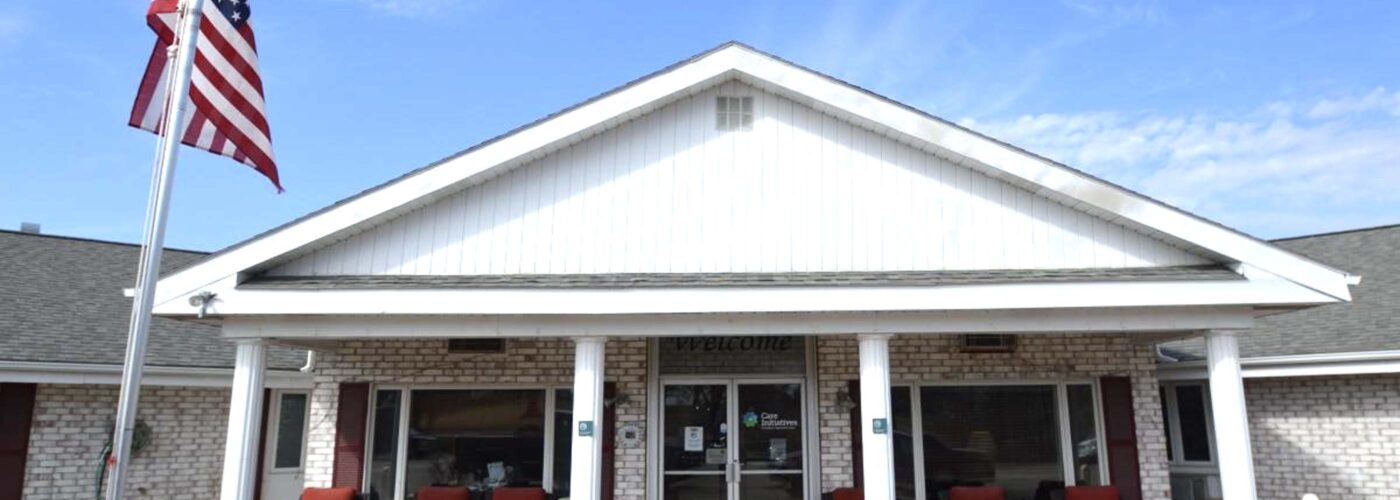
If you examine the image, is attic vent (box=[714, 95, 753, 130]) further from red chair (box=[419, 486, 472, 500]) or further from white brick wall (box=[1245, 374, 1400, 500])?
white brick wall (box=[1245, 374, 1400, 500])

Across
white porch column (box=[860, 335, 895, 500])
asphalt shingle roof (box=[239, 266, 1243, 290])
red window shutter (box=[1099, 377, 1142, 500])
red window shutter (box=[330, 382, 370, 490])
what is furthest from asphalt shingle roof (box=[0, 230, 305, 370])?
red window shutter (box=[1099, 377, 1142, 500])

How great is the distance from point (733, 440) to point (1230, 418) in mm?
4958

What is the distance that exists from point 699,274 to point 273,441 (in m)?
7.76

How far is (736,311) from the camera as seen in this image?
7.86 m

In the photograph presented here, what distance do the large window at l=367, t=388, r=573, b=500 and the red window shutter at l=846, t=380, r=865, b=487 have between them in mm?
3234

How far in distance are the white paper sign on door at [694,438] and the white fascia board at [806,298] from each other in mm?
2973

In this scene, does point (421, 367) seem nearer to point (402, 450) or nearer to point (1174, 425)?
point (402, 450)

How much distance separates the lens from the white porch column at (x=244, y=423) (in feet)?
26.2

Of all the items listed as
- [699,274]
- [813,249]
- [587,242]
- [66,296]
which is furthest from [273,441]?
[813,249]

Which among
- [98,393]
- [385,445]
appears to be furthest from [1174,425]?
Result: [98,393]

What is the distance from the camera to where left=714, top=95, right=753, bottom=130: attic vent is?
29.8 ft

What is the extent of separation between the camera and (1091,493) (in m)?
9.83

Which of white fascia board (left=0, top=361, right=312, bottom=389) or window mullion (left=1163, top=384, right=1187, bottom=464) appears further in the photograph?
window mullion (left=1163, top=384, right=1187, bottom=464)

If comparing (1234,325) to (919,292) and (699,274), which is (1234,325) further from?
(699,274)
